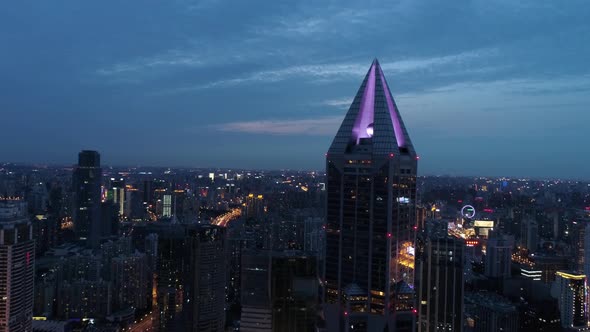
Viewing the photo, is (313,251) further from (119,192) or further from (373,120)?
(119,192)

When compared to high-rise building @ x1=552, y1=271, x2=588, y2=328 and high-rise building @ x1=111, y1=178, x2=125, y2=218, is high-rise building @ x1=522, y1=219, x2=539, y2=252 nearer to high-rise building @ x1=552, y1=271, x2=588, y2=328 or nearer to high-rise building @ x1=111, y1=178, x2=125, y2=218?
high-rise building @ x1=552, y1=271, x2=588, y2=328

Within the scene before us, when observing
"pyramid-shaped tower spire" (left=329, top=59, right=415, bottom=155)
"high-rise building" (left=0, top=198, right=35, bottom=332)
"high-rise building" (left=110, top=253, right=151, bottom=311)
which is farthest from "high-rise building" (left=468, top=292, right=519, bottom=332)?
"high-rise building" (left=0, top=198, right=35, bottom=332)

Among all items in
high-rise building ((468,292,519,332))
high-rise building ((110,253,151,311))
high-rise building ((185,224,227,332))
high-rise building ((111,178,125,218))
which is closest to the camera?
high-rise building ((468,292,519,332))

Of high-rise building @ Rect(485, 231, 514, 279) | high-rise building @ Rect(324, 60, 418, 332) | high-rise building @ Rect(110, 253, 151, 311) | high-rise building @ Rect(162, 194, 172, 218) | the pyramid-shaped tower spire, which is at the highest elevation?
the pyramid-shaped tower spire

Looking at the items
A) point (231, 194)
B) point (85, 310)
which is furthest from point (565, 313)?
point (231, 194)

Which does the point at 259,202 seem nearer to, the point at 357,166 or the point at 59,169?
the point at 59,169

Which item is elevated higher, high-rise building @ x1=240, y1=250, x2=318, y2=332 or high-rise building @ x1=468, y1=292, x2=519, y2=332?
high-rise building @ x1=240, y1=250, x2=318, y2=332

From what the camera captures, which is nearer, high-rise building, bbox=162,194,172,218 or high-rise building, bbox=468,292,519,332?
high-rise building, bbox=468,292,519,332
